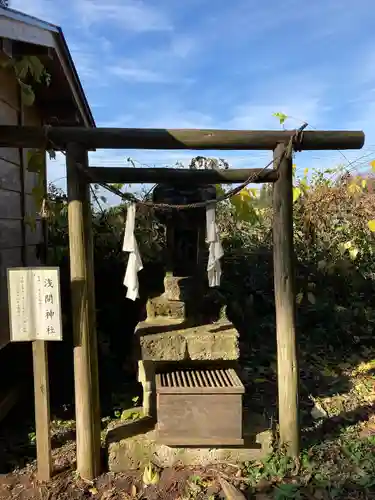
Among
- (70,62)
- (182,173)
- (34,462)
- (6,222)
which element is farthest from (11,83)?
(34,462)

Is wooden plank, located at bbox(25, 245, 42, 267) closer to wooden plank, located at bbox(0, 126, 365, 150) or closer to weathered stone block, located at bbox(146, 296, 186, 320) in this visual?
weathered stone block, located at bbox(146, 296, 186, 320)

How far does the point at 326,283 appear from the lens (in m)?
8.24

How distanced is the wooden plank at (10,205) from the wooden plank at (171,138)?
3.09 ft

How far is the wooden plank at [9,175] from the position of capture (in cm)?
464

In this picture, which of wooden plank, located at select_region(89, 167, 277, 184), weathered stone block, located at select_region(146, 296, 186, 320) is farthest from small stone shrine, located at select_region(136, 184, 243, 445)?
wooden plank, located at select_region(89, 167, 277, 184)

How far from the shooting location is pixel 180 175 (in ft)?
13.7

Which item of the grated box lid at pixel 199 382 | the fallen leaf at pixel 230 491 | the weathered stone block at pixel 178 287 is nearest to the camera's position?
the fallen leaf at pixel 230 491

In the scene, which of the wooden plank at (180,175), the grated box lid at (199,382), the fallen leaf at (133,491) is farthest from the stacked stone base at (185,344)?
the wooden plank at (180,175)

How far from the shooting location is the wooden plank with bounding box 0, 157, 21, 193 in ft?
15.2

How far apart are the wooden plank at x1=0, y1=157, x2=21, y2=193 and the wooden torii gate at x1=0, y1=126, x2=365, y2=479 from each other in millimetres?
808

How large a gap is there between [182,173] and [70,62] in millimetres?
2211

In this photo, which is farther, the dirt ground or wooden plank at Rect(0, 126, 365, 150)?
wooden plank at Rect(0, 126, 365, 150)

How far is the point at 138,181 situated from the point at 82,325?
1355 millimetres

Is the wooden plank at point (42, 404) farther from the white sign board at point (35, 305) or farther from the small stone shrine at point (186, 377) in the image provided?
the small stone shrine at point (186, 377)
